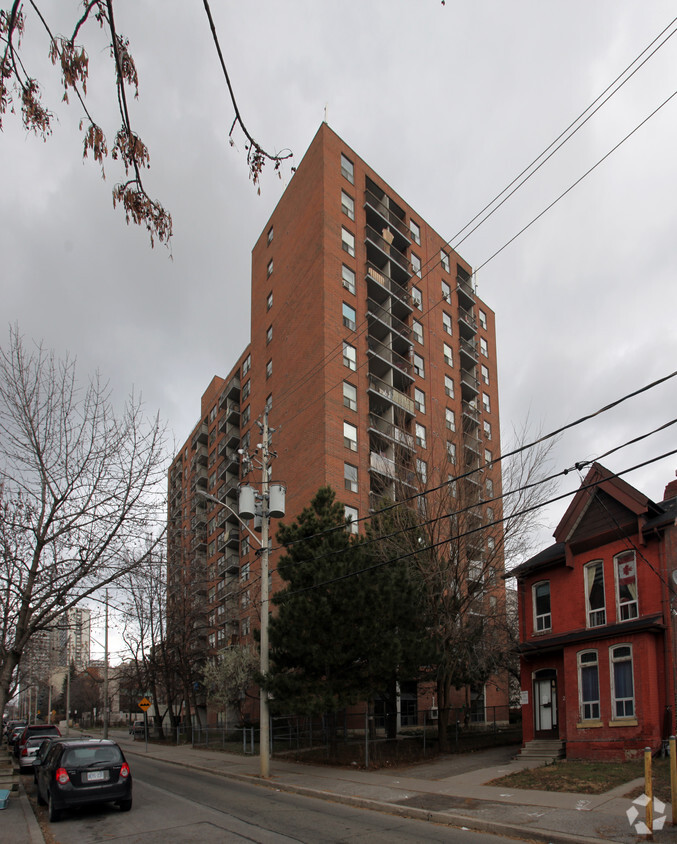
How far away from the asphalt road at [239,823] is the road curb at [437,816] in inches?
13.0

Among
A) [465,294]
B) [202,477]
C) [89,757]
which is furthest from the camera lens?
[202,477]

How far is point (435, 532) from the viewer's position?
986 inches

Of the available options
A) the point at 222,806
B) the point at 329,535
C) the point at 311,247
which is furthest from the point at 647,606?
the point at 311,247

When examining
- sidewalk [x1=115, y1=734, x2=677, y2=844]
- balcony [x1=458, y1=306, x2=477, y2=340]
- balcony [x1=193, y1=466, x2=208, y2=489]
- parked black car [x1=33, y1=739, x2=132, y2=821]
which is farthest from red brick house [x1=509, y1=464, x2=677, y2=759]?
balcony [x1=193, y1=466, x2=208, y2=489]

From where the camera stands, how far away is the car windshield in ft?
44.7

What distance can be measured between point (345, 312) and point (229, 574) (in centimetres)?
2771

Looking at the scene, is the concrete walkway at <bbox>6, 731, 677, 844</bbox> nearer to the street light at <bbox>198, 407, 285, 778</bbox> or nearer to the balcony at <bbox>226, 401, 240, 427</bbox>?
the street light at <bbox>198, 407, 285, 778</bbox>

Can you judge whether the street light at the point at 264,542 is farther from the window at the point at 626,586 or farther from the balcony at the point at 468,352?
the balcony at the point at 468,352

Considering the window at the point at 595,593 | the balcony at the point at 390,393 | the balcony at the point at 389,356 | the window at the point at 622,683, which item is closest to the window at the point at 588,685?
the window at the point at 622,683

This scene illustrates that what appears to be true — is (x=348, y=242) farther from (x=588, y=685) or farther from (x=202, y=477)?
(x=202, y=477)

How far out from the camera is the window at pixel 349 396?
1618 inches

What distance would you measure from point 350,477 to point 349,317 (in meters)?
10.9

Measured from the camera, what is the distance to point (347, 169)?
47.2m

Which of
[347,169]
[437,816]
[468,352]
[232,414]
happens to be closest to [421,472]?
[437,816]
